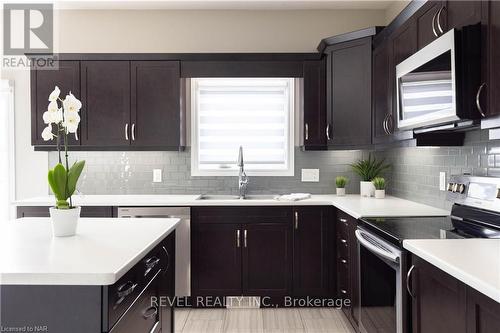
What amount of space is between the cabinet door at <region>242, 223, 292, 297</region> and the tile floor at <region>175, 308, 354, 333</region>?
19 centimetres

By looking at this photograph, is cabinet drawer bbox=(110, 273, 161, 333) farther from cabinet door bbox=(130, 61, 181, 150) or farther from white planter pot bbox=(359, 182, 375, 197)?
white planter pot bbox=(359, 182, 375, 197)

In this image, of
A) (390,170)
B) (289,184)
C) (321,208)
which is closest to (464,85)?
(321,208)

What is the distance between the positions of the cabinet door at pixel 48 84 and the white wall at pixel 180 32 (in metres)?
0.46

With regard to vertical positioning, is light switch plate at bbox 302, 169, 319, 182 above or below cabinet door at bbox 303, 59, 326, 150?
below

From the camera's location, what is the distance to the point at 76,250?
4.84 ft

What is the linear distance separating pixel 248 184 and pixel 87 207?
1.49 metres

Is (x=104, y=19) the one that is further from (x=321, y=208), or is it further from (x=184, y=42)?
(x=321, y=208)

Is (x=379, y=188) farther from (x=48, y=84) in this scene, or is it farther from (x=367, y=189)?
(x=48, y=84)

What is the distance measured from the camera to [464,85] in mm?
1787

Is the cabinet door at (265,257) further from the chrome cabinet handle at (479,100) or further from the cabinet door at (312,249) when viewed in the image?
the chrome cabinet handle at (479,100)

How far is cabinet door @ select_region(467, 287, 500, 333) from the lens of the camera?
1.13 meters

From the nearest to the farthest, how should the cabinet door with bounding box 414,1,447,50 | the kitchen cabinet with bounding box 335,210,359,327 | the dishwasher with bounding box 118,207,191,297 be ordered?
the cabinet door with bounding box 414,1,447,50 < the kitchen cabinet with bounding box 335,210,359,327 < the dishwasher with bounding box 118,207,191,297

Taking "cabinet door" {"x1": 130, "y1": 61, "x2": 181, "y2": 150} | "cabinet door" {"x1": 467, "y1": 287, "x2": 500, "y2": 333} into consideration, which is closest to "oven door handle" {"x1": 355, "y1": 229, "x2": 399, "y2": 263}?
"cabinet door" {"x1": 467, "y1": 287, "x2": 500, "y2": 333}

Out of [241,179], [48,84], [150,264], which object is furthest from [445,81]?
[48,84]
